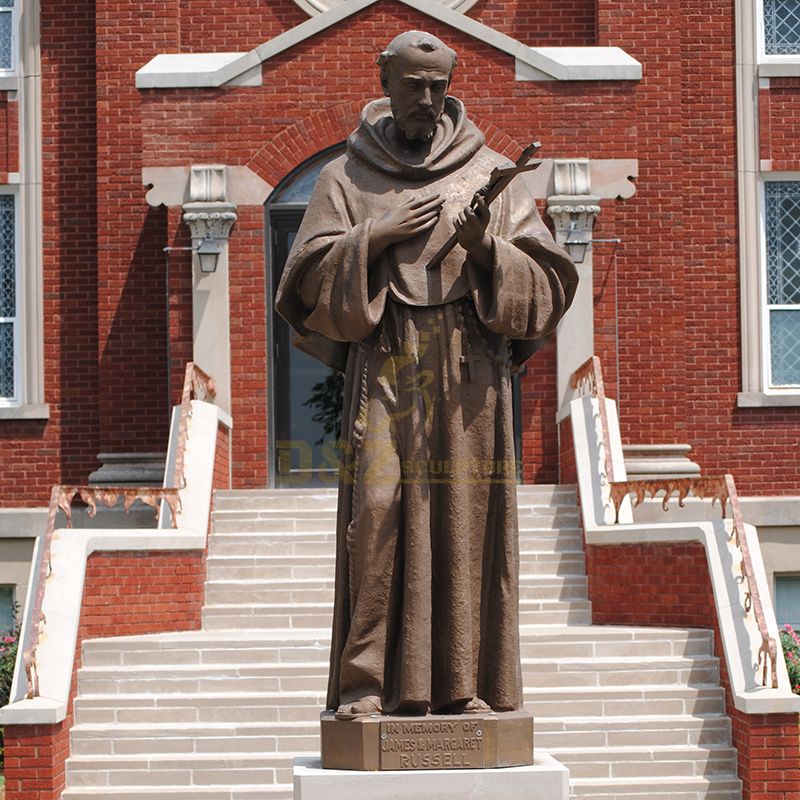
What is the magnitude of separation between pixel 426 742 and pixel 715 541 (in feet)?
23.4

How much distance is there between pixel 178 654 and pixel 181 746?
0.95m

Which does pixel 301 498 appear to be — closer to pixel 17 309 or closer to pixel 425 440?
pixel 17 309

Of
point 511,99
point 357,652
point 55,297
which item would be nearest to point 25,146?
point 55,297

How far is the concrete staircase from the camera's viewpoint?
1191 centimetres

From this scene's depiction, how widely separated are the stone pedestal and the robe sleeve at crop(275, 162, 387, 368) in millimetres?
1388

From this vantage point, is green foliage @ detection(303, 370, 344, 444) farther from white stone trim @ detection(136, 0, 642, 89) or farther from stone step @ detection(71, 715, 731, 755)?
stone step @ detection(71, 715, 731, 755)

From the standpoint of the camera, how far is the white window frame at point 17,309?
757 inches

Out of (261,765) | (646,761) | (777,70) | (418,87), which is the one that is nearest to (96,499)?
(261,765)

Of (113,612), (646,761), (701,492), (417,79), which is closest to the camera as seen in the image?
(417,79)

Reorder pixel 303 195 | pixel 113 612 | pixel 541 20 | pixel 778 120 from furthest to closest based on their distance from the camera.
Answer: pixel 541 20, pixel 778 120, pixel 303 195, pixel 113 612

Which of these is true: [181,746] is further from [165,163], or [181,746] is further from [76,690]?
[165,163]

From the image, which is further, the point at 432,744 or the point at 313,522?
the point at 313,522

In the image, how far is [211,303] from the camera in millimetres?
17281

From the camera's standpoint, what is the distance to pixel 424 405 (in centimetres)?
670
